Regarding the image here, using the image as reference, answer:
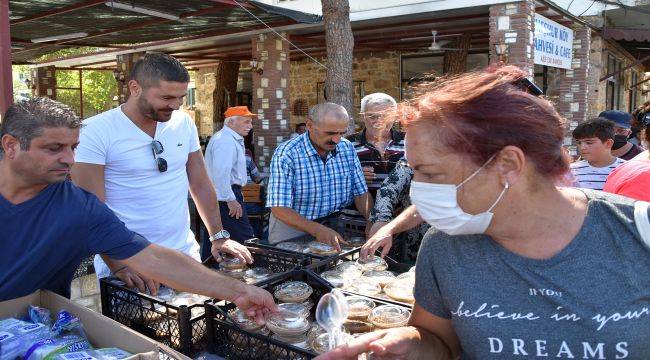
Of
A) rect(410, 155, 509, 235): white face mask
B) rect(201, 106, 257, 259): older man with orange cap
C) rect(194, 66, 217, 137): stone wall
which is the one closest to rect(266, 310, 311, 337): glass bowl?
rect(410, 155, 509, 235): white face mask

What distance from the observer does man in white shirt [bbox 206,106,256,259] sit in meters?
5.66

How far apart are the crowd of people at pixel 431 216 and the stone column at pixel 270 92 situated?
6.33 meters

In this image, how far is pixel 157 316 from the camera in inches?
73.8

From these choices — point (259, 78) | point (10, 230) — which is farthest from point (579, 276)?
point (259, 78)

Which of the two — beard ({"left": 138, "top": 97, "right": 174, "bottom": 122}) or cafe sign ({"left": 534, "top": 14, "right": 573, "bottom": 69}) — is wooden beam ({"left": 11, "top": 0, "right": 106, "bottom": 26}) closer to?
beard ({"left": 138, "top": 97, "right": 174, "bottom": 122})

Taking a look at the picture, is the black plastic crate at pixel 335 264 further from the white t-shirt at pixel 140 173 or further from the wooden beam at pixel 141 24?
the wooden beam at pixel 141 24

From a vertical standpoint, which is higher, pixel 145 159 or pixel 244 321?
pixel 145 159

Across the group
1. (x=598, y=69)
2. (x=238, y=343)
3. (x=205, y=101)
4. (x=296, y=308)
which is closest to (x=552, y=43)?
(x=598, y=69)

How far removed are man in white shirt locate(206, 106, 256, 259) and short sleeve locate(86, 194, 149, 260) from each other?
3.68 metres

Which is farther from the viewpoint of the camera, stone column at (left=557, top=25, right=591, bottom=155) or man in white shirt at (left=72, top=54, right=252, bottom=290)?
stone column at (left=557, top=25, right=591, bottom=155)

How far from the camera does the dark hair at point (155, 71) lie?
2.57 m

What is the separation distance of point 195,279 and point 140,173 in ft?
3.30

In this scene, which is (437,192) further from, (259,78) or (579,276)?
(259,78)

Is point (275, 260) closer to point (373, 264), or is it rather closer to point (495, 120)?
point (373, 264)
